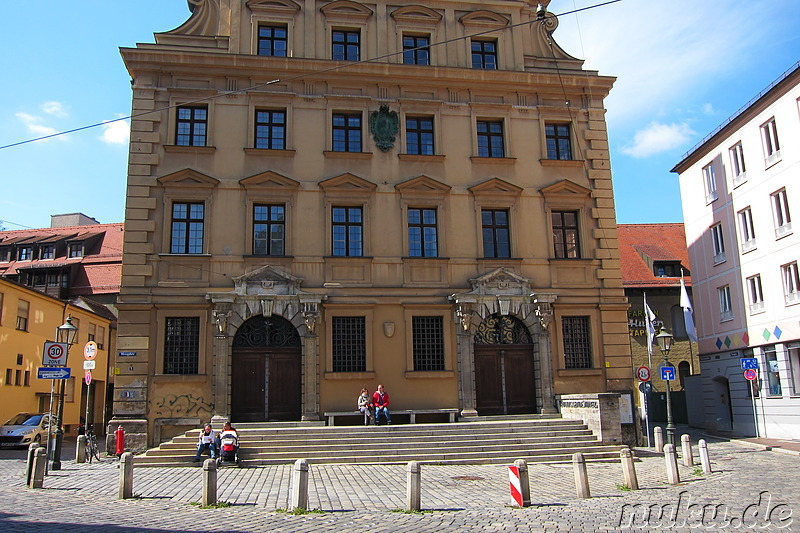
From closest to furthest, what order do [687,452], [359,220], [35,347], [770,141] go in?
[687,452] → [359,220] → [770,141] → [35,347]

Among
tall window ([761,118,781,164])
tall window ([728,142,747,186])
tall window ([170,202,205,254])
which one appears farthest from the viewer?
tall window ([728,142,747,186])

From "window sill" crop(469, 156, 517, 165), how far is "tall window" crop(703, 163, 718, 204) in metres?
13.7

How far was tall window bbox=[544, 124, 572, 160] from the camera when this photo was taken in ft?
88.3

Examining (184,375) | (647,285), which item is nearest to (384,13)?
(184,375)

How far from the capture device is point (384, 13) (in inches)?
1045

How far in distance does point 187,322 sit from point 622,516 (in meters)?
16.4

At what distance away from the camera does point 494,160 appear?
25984mm

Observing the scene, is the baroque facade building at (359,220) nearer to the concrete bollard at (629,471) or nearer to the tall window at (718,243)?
the concrete bollard at (629,471)

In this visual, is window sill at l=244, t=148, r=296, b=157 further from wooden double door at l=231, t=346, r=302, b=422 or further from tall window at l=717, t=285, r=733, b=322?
tall window at l=717, t=285, r=733, b=322

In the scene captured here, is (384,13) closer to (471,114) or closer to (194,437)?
(471,114)

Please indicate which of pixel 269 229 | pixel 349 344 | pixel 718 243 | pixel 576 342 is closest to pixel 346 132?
pixel 269 229

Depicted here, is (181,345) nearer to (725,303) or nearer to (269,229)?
(269,229)

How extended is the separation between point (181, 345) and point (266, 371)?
9.93 feet

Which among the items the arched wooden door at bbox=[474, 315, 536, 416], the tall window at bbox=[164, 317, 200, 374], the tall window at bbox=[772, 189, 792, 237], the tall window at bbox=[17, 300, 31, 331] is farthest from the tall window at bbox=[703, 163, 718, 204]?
the tall window at bbox=[17, 300, 31, 331]
